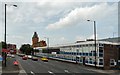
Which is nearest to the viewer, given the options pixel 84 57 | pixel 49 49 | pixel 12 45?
pixel 84 57

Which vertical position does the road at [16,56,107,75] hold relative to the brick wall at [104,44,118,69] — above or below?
below

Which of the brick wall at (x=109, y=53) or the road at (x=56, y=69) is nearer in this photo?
the road at (x=56, y=69)

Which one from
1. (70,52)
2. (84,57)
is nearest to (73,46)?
(70,52)

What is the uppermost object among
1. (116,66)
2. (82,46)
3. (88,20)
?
(88,20)

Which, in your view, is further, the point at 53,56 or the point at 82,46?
the point at 53,56

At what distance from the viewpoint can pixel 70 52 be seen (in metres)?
82.4

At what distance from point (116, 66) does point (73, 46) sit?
69.4 feet

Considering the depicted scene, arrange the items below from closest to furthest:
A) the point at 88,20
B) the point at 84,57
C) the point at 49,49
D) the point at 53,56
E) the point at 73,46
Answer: the point at 88,20, the point at 84,57, the point at 73,46, the point at 53,56, the point at 49,49

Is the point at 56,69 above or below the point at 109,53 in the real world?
below

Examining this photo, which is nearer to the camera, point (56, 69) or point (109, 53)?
point (56, 69)

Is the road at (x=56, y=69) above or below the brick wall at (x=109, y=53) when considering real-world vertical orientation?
below

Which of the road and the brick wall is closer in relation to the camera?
the road

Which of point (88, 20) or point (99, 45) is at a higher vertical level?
point (88, 20)

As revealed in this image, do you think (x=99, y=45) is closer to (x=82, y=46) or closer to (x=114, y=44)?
(x=114, y=44)
